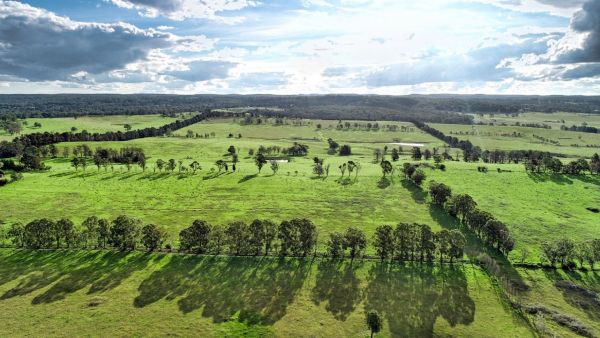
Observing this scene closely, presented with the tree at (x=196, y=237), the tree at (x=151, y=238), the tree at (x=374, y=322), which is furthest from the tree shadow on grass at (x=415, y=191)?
the tree at (x=151, y=238)

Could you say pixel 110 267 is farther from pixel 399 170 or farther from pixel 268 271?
pixel 399 170

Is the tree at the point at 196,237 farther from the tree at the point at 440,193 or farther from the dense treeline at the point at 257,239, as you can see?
the tree at the point at 440,193

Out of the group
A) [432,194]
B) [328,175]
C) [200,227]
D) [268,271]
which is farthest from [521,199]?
[200,227]

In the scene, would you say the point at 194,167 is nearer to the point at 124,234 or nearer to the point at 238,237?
the point at 124,234

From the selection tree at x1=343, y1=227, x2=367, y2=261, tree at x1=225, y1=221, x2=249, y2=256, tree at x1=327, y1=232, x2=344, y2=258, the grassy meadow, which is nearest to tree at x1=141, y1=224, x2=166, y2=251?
the grassy meadow

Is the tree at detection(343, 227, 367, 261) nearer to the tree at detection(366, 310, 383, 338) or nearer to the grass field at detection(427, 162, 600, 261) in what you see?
the tree at detection(366, 310, 383, 338)

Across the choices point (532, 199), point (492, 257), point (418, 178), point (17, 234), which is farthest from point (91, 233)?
point (532, 199)
